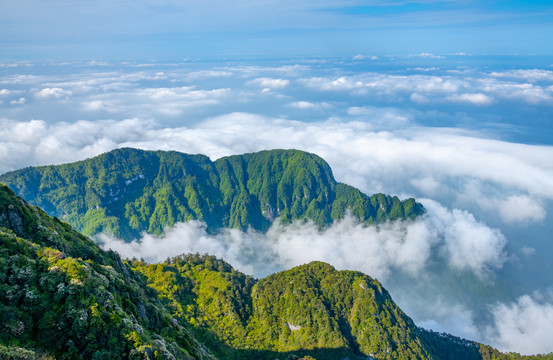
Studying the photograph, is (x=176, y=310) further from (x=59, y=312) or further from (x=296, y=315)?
(x=59, y=312)

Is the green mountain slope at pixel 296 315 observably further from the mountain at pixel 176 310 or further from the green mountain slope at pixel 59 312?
the green mountain slope at pixel 59 312

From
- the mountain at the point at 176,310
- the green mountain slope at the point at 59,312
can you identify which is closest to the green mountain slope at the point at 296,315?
the mountain at the point at 176,310

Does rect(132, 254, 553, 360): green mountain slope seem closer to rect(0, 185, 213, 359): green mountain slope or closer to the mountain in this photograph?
the mountain

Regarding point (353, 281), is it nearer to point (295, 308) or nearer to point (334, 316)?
point (334, 316)

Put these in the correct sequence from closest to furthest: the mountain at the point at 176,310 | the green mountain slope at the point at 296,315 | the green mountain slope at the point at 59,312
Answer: the green mountain slope at the point at 59,312 → the mountain at the point at 176,310 → the green mountain slope at the point at 296,315

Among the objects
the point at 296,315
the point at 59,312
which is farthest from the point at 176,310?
the point at 59,312

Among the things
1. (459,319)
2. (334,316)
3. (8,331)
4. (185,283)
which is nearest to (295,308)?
(334,316)

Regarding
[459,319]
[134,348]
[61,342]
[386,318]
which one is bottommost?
[459,319]

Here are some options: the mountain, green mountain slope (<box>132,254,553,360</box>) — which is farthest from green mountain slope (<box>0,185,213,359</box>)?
green mountain slope (<box>132,254,553,360</box>)

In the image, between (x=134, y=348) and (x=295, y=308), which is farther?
(x=295, y=308)
